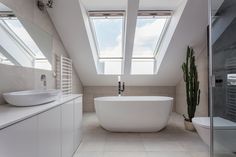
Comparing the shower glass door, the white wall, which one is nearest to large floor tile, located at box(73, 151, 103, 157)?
the white wall

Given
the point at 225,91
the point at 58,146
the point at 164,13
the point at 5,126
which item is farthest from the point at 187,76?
the point at 5,126

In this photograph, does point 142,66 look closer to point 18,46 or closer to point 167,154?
point 167,154

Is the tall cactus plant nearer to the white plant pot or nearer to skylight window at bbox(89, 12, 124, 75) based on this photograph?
the white plant pot

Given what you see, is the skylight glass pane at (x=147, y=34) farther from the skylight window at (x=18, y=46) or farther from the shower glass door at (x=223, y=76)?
the skylight window at (x=18, y=46)

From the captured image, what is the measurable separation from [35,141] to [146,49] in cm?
388

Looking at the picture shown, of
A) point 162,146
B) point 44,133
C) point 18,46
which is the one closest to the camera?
point 44,133

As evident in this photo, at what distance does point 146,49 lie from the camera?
15.8 ft

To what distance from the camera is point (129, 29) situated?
3.49m

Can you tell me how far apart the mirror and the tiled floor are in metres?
1.45

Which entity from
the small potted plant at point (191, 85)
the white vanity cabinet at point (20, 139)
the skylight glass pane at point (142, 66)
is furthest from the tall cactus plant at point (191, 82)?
the white vanity cabinet at point (20, 139)

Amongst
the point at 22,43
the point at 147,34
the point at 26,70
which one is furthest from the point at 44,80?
the point at 147,34

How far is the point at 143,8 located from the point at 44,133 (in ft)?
9.45

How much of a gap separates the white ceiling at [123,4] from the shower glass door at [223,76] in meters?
0.93

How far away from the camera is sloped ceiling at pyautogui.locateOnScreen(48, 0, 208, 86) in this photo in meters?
3.02
